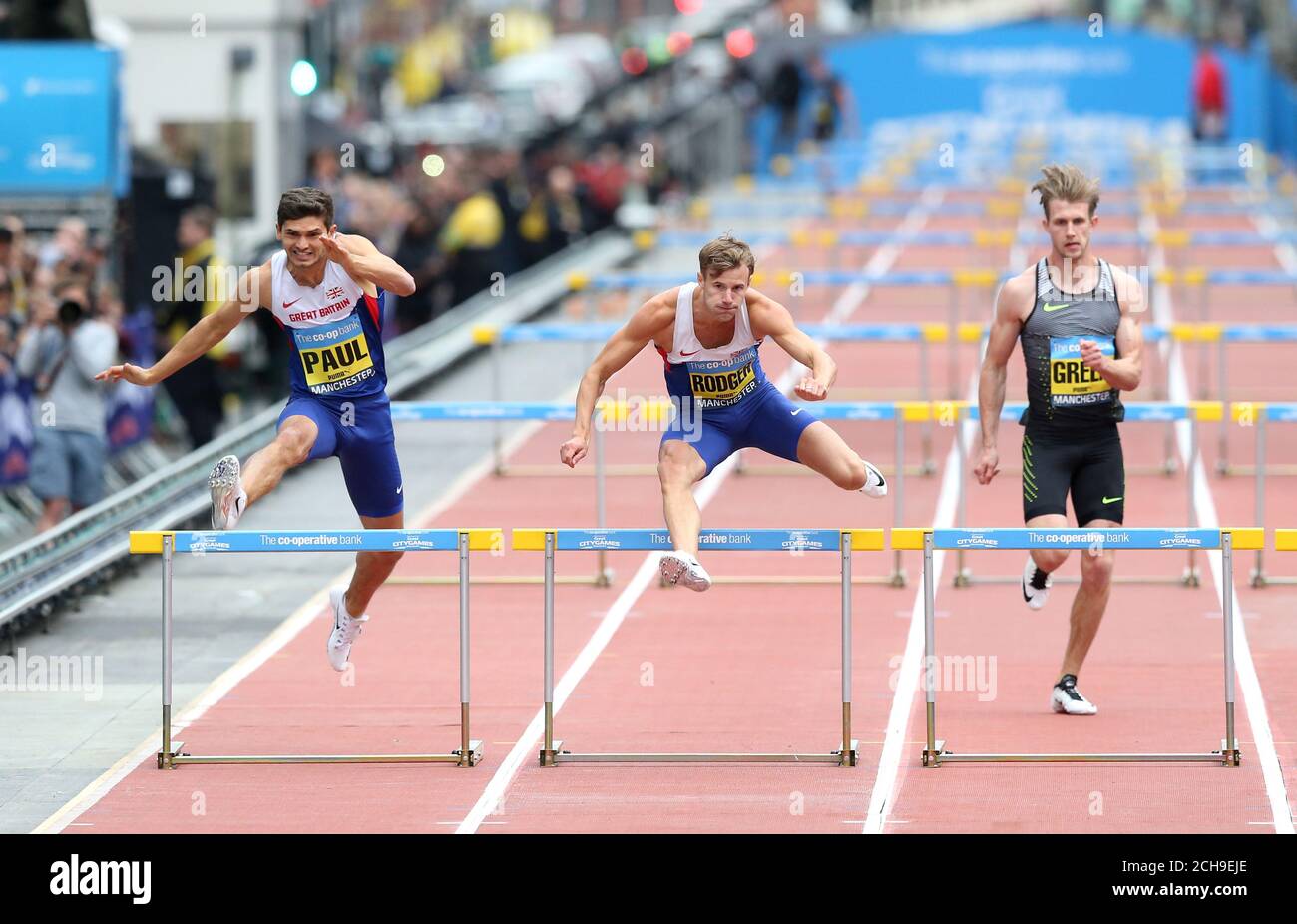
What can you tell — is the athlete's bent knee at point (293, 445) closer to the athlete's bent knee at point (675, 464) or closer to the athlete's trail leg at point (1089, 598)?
the athlete's bent knee at point (675, 464)

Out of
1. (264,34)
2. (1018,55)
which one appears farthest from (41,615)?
(1018,55)

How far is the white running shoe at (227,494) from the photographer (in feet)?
33.0

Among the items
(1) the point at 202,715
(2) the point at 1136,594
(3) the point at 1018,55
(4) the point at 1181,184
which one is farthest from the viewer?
(3) the point at 1018,55

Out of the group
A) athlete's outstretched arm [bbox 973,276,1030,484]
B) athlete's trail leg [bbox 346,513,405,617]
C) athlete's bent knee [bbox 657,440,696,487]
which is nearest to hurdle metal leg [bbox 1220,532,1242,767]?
athlete's outstretched arm [bbox 973,276,1030,484]

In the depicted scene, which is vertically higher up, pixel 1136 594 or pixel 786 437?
pixel 786 437

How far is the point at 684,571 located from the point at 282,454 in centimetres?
183

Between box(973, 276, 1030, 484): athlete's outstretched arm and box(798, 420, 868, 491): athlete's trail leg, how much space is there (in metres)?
0.56

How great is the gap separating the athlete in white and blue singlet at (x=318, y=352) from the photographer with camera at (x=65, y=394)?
5.19 m

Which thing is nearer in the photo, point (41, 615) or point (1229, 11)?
point (41, 615)

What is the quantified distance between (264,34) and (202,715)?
13.5 m

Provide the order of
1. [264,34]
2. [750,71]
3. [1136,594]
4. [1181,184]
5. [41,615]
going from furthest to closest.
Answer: [750,71] → [1181,184] → [264,34] → [1136,594] → [41,615]

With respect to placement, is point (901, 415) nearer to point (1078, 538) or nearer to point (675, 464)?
point (675, 464)

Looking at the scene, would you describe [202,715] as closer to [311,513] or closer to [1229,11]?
[311,513]

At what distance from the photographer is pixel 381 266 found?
33.1 ft
